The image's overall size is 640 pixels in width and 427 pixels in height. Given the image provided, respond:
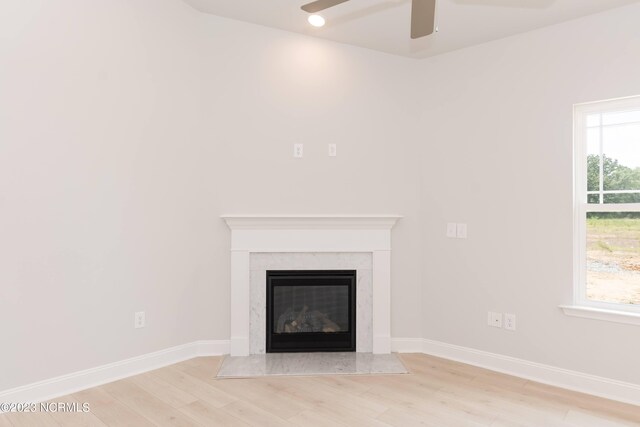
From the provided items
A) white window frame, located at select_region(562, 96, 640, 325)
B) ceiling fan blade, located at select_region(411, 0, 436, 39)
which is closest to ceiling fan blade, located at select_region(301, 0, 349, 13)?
ceiling fan blade, located at select_region(411, 0, 436, 39)

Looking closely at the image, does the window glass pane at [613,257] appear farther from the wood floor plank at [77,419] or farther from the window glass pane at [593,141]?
the wood floor plank at [77,419]

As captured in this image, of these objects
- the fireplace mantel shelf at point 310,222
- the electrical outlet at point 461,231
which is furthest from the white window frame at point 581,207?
the fireplace mantel shelf at point 310,222

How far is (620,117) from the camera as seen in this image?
112 inches

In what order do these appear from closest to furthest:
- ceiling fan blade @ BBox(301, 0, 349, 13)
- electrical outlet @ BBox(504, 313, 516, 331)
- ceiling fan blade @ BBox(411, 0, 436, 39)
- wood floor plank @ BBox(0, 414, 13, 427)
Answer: ceiling fan blade @ BBox(411, 0, 436, 39) < ceiling fan blade @ BBox(301, 0, 349, 13) < wood floor plank @ BBox(0, 414, 13, 427) < electrical outlet @ BBox(504, 313, 516, 331)

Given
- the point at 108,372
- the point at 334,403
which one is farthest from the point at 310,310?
the point at 108,372

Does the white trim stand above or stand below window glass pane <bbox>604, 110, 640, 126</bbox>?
below

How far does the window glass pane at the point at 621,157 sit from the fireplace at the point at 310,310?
6.74 feet

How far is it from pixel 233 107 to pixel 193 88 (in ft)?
1.15

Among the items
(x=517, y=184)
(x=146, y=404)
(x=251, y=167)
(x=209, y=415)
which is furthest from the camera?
(x=251, y=167)

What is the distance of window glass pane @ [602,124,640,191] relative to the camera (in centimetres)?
281

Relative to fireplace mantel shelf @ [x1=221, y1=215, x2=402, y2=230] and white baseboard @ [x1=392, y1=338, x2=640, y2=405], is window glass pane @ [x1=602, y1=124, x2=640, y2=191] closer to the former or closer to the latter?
white baseboard @ [x1=392, y1=338, x2=640, y2=405]

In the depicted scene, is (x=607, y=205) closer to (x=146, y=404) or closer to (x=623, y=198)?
(x=623, y=198)

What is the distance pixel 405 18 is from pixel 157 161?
2.18 metres

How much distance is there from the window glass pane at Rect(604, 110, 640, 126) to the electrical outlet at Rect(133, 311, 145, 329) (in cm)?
365
